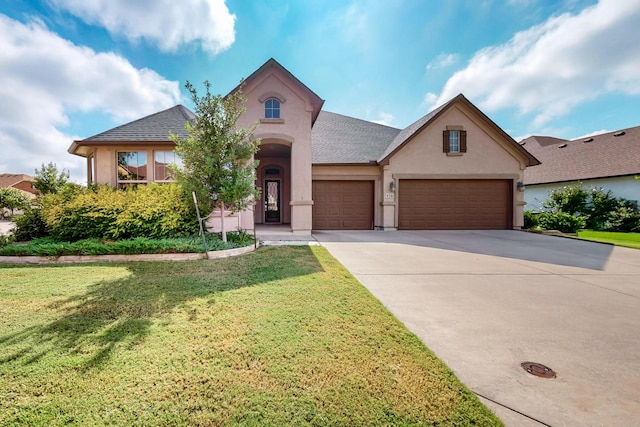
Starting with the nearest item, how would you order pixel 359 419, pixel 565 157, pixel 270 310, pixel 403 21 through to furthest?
pixel 359 419 < pixel 270 310 < pixel 403 21 < pixel 565 157

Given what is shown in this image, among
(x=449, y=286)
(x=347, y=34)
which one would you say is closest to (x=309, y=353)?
(x=449, y=286)

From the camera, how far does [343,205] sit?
1327 centimetres

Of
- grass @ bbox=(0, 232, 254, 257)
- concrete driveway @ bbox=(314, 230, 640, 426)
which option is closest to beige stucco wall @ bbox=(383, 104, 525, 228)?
concrete driveway @ bbox=(314, 230, 640, 426)

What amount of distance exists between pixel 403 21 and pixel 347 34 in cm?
244

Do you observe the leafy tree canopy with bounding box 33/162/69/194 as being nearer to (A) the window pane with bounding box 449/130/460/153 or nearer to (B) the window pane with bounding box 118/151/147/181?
(B) the window pane with bounding box 118/151/147/181

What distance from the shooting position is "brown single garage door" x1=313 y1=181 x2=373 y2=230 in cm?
1305

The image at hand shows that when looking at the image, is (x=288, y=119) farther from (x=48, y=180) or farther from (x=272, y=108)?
(x=48, y=180)

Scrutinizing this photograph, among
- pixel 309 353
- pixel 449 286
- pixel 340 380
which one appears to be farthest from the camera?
pixel 449 286

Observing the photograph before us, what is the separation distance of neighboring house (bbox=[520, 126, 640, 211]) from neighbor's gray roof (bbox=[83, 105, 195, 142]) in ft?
76.6

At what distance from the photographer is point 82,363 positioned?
2.33 meters

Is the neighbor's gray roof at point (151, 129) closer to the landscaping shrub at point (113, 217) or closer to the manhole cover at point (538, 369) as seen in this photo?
the landscaping shrub at point (113, 217)

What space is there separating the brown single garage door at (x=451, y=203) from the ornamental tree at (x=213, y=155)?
8.27m

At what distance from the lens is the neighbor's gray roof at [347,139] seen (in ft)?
43.8

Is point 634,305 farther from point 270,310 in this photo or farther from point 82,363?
point 82,363
